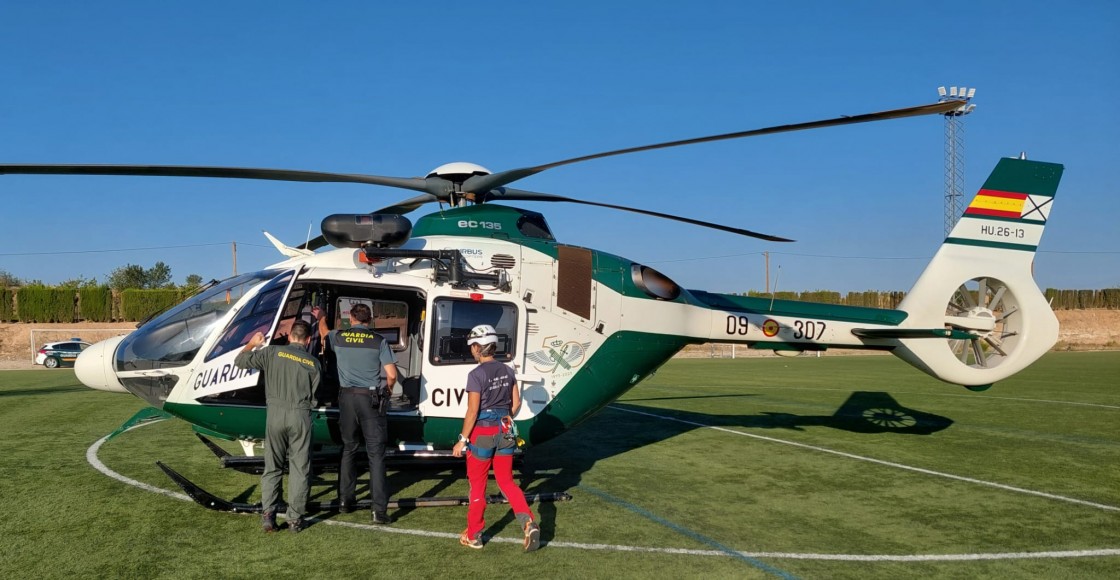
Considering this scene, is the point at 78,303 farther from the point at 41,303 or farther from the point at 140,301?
the point at 140,301

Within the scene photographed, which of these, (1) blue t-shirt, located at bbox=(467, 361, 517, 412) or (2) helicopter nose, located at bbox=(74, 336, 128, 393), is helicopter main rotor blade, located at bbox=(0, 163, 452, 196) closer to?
(2) helicopter nose, located at bbox=(74, 336, 128, 393)

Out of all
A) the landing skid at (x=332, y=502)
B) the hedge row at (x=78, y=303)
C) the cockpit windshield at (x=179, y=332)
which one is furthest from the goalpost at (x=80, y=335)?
the landing skid at (x=332, y=502)

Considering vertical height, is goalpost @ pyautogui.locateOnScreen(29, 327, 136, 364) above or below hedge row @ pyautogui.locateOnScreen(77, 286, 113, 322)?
below

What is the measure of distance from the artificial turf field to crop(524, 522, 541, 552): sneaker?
122mm

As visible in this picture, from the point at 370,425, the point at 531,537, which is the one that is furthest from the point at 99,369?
the point at 531,537

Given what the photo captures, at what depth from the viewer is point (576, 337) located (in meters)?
8.64

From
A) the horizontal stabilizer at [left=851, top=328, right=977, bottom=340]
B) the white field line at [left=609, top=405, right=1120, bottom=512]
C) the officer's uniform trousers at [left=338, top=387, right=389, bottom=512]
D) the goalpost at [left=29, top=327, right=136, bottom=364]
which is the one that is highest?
the horizontal stabilizer at [left=851, top=328, right=977, bottom=340]

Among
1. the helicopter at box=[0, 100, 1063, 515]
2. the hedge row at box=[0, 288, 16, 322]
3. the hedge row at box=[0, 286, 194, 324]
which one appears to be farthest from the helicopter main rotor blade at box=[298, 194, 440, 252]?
the hedge row at box=[0, 288, 16, 322]

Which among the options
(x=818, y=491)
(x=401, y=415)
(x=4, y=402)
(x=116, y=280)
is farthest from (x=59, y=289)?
(x=818, y=491)

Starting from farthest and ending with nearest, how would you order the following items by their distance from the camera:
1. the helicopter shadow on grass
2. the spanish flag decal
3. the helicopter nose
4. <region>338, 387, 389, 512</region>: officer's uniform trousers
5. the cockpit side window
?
the spanish flag decal → the helicopter shadow on grass → the helicopter nose → the cockpit side window → <region>338, 387, 389, 512</region>: officer's uniform trousers

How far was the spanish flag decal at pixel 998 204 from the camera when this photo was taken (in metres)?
11.1

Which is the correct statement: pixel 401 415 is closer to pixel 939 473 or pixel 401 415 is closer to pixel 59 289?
pixel 939 473

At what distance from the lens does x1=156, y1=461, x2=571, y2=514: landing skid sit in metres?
7.00

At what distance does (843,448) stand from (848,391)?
364 inches
